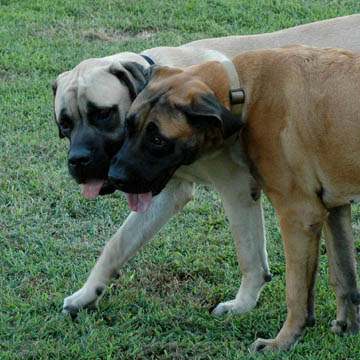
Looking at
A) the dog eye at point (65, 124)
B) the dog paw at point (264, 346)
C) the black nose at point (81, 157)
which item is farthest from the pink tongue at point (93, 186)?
the dog paw at point (264, 346)

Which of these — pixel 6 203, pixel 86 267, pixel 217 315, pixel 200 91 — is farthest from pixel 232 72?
pixel 6 203

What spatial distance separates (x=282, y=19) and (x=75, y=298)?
5.97m

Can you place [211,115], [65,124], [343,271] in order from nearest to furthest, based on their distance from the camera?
[211,115] → [343,271] → [65,124]

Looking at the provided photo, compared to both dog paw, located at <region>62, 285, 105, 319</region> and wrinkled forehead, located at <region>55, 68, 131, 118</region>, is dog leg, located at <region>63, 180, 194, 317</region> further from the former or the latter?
wrinkled forehead, located at <region>55, 68, 131, 118</region>

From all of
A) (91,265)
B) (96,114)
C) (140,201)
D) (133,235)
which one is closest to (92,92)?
(96,114)

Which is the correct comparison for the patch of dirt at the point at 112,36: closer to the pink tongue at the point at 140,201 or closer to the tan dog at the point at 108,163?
the tan dog at the point at 108,163

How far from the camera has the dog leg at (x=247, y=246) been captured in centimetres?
441

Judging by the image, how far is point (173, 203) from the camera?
15.2 feet

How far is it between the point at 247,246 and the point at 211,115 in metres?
1.26

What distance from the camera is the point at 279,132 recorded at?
12.1ft

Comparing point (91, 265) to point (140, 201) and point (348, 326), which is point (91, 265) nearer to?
point (140, 201)

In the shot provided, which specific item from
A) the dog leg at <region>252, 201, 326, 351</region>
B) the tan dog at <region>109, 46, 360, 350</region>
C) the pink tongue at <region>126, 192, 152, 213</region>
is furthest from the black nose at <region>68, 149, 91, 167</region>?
the dog leg at <region>252, 201, 326, 351</region>

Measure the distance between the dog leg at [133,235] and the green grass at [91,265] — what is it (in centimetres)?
14

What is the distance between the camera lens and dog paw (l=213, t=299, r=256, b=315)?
175 inches
